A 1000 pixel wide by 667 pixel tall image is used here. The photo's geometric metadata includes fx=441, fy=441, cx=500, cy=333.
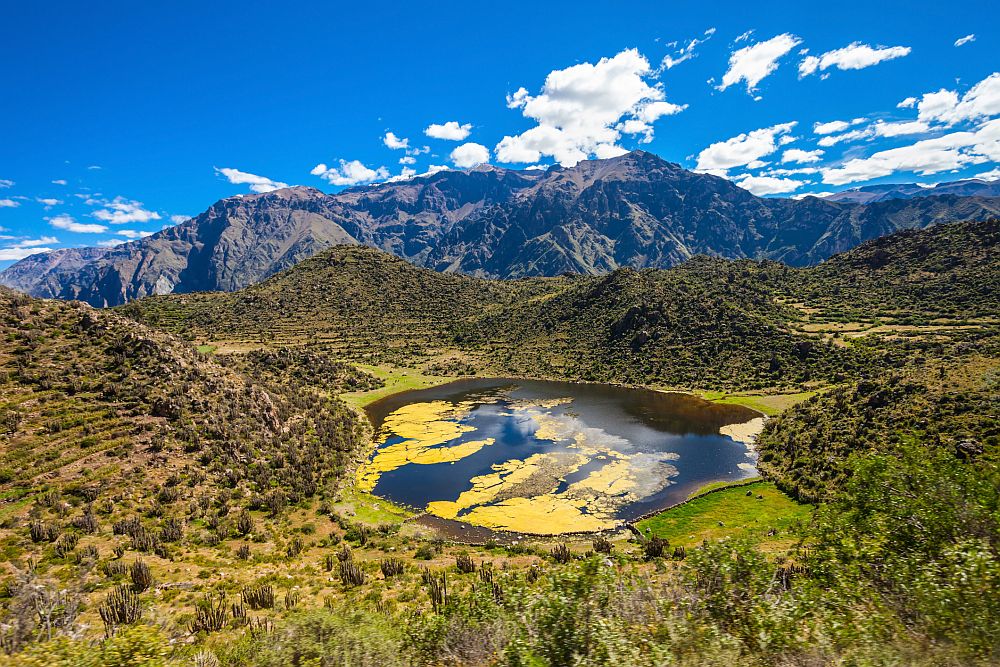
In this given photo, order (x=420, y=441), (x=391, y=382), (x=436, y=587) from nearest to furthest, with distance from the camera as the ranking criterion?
(x=436, y=587), (x=420, y=441), (x=391, y=382)

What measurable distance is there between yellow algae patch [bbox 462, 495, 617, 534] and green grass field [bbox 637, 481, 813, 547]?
438 centimetres

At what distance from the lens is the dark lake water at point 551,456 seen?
41.1m

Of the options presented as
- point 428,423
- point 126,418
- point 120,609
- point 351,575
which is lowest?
point 428,423

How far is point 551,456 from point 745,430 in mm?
28810

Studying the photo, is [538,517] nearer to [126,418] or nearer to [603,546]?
[603,546]

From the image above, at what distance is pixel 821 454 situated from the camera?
144ft

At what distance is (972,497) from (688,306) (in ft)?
354

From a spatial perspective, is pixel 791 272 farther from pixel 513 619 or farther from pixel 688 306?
pixel 513 619

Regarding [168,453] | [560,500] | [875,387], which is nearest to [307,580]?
[168,453]

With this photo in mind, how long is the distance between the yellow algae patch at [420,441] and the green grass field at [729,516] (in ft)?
84.4

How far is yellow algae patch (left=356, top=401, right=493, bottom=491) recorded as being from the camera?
5206 cm

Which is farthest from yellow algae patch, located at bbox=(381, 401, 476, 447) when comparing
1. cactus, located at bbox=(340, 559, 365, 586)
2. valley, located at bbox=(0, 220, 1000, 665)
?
cactus, located at bbox=(340, 559, 365, 586)

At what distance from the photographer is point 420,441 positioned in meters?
60.6

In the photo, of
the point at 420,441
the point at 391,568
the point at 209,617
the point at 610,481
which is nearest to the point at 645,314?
the point at 420,441
